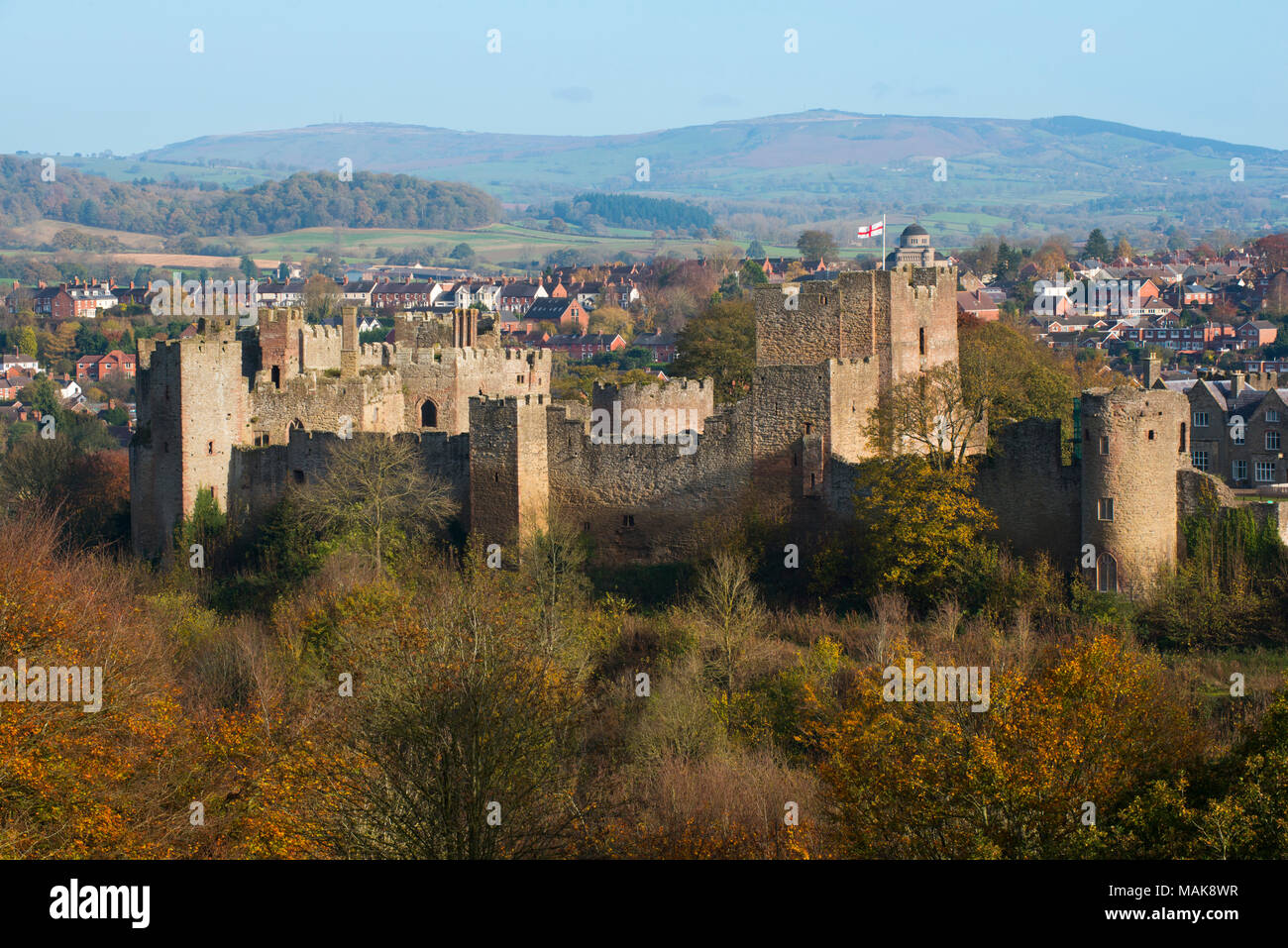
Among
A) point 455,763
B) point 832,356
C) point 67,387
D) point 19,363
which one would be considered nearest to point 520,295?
point 19,363

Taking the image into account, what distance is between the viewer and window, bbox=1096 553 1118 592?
104 feet

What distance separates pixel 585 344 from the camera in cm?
10600

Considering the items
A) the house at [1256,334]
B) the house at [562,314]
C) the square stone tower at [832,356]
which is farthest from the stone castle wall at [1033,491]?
the house at [562,314]

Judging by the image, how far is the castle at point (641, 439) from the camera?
31859mm

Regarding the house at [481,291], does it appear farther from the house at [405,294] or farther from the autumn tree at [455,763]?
the autumn tree at [455,763]

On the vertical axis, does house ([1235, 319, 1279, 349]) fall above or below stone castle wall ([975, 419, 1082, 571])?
above

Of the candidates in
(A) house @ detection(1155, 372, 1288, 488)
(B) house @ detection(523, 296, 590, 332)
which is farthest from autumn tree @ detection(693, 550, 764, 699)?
(B) house @ detection(523, 296, 590, 332)

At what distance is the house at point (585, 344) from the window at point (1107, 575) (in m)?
67.3

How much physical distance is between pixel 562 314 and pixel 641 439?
280 ft

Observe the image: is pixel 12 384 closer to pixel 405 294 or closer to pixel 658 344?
pixel 658 344

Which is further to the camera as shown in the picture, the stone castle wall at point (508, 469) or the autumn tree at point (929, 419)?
the stone castle wall at point (508, 469)

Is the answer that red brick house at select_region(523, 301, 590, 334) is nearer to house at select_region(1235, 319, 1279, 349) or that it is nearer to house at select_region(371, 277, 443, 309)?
house at select_region(371, 277, 443, 309)

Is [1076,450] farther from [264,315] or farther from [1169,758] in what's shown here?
[264,315]
